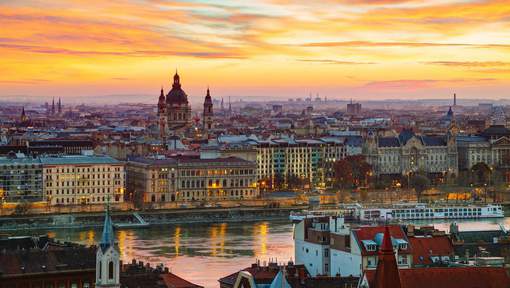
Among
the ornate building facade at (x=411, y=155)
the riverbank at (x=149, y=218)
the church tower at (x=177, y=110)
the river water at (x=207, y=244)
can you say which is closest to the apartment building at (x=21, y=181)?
the riverbank at (x=149, y=218)

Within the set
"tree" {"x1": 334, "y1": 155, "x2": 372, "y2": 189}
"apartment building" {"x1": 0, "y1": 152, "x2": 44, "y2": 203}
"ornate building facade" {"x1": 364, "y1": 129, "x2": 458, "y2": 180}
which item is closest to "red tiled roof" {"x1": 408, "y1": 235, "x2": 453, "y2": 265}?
"apartment building" {"x1": 0, "y1": 152, "x2": 44, "y2": 203}


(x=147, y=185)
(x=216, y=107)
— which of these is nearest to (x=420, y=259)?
(x=147, y=185)

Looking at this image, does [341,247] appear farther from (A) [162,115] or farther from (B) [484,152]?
(A) [162,115]

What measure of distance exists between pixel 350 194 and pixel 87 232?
14601mm

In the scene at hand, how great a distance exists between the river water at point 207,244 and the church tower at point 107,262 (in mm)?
6568

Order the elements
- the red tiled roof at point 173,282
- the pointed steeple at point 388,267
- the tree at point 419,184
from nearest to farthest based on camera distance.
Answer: the pointed steeple at point 388,267 < the red tiled roof at point 173,282 < the tree at point 419,184

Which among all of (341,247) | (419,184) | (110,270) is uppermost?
(110,270)

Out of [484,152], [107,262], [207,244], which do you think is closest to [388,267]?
[107,262]

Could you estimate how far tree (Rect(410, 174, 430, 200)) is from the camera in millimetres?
48750

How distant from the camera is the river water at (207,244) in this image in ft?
83.6

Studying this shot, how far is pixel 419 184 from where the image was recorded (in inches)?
1935

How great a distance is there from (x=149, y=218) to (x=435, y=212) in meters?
8.93

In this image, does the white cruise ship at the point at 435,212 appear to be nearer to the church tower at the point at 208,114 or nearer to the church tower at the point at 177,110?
the church tower at the point at 208,114

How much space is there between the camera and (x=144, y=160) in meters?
47.6
